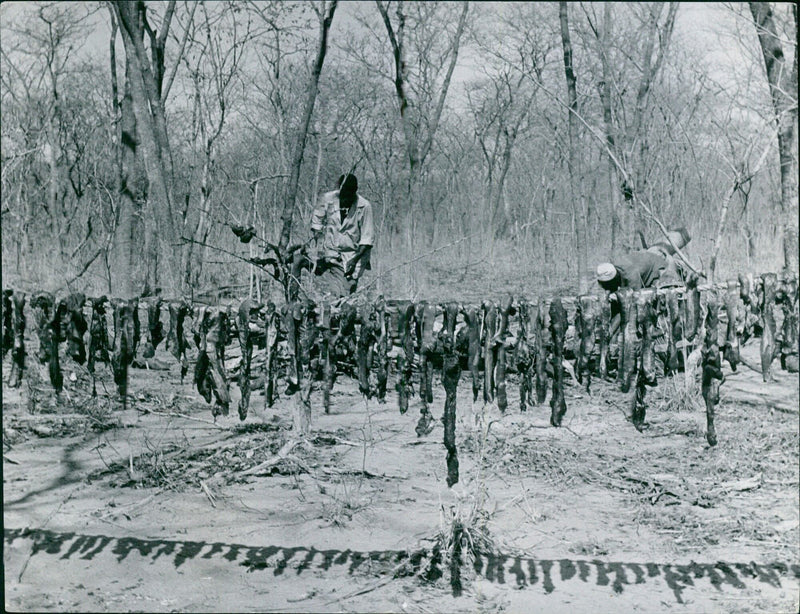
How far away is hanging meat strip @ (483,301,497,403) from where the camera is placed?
3376 millimetres

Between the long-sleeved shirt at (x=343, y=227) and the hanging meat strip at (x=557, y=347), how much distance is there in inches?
137

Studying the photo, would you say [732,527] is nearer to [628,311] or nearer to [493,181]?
[628,311]

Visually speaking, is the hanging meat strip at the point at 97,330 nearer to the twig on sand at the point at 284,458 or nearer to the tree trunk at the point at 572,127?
the twig on sand at the point at 284,458

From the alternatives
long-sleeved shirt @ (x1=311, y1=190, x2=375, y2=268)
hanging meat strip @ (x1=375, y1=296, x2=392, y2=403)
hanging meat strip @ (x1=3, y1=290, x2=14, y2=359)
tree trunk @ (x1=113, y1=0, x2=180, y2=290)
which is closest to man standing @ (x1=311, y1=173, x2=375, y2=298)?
long-sleeved shirt @ (x1=311, y1=190, x2=375, y2=268)

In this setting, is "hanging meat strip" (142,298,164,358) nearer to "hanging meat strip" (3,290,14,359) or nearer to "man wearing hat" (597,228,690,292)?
"hanging meat strip" (3,290,14,359)

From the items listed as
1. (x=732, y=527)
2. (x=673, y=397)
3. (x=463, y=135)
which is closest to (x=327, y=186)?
(x=463, y=135)

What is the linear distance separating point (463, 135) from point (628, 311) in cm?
2228

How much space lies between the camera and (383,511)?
202 inches

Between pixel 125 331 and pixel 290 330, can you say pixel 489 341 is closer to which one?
pixel 290 330

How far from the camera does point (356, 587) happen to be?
163 inches

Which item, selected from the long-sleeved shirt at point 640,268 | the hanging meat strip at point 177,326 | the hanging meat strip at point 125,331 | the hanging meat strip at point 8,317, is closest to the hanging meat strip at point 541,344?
the hanging meat strip at point 177,326

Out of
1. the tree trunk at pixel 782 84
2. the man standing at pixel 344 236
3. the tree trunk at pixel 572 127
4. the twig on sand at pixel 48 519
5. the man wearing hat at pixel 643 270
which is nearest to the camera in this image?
the twig on sand at pixel 48 519

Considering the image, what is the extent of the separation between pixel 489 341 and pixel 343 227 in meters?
3.66

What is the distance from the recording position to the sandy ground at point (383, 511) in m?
4.04
